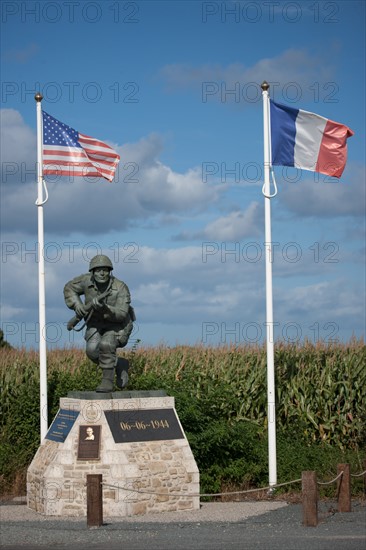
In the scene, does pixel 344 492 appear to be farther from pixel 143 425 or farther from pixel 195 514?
pixel 143 425

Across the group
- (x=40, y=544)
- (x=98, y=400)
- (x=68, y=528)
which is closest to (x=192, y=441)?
(x=98, y=400)

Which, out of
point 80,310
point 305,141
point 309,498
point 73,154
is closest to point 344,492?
point 309,498

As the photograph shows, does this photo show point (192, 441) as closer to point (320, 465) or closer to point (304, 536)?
point (320, 465)

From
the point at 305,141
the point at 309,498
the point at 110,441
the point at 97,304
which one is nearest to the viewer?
the point at 309,498

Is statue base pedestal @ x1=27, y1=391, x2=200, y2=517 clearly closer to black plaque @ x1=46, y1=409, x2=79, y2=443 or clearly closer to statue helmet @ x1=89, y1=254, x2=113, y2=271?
black plaque @ x1=46, y1=409, x2=79, y2=443

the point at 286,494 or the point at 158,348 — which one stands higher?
the point at 158,348

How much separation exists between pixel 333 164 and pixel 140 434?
6807 mm

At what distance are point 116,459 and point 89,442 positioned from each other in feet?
1.67

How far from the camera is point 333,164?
18.8 meters

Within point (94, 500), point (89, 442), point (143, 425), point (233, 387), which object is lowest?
point (94, 500)

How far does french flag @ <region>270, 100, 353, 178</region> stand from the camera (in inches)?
731

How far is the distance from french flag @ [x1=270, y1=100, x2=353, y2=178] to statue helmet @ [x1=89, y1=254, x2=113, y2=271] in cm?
431

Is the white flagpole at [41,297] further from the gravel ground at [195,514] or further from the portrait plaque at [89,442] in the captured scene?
the portrait plaque at [89,442]

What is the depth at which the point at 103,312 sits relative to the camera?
1582 cm
